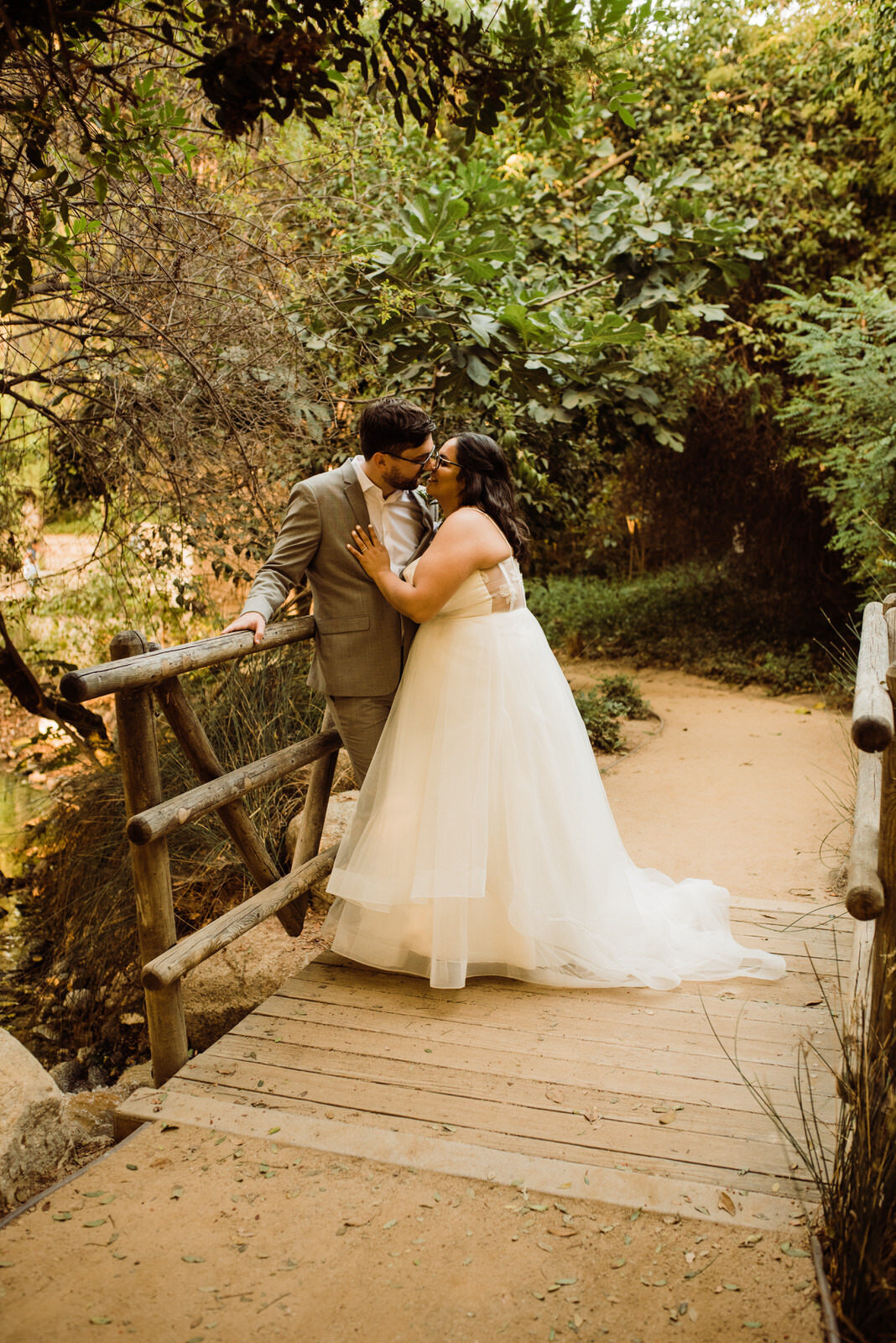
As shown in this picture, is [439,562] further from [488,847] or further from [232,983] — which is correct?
[232,983]

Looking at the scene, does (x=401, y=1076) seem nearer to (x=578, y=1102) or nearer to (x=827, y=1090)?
(x=578, y=1102)

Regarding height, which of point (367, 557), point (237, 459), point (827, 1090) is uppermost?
point (237, 459)

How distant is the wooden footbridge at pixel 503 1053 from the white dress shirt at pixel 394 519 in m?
0.43

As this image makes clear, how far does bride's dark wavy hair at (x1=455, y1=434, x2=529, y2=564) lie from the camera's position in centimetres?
330

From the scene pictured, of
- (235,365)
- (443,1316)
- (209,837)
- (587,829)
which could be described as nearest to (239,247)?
(235,365)

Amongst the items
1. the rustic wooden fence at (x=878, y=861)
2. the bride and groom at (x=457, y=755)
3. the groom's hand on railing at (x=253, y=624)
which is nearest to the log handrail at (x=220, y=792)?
the bride and groom at (x=457, y=755)

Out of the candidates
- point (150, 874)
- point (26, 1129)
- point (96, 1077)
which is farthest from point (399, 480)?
point (96, 1077)

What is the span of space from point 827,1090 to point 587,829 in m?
1.11

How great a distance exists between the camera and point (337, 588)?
339 cm

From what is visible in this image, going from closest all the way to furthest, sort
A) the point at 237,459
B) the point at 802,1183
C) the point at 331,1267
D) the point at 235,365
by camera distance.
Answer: the point at 331,1267, the point at 802,1183, the point at 235,365, the point at 237,459

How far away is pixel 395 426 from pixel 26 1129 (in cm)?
246

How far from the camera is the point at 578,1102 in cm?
262

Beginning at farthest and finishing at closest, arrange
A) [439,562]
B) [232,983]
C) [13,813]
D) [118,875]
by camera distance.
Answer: [13,813], [118,875], [232,983], [439,562]

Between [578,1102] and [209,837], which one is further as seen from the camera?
[209,837]
